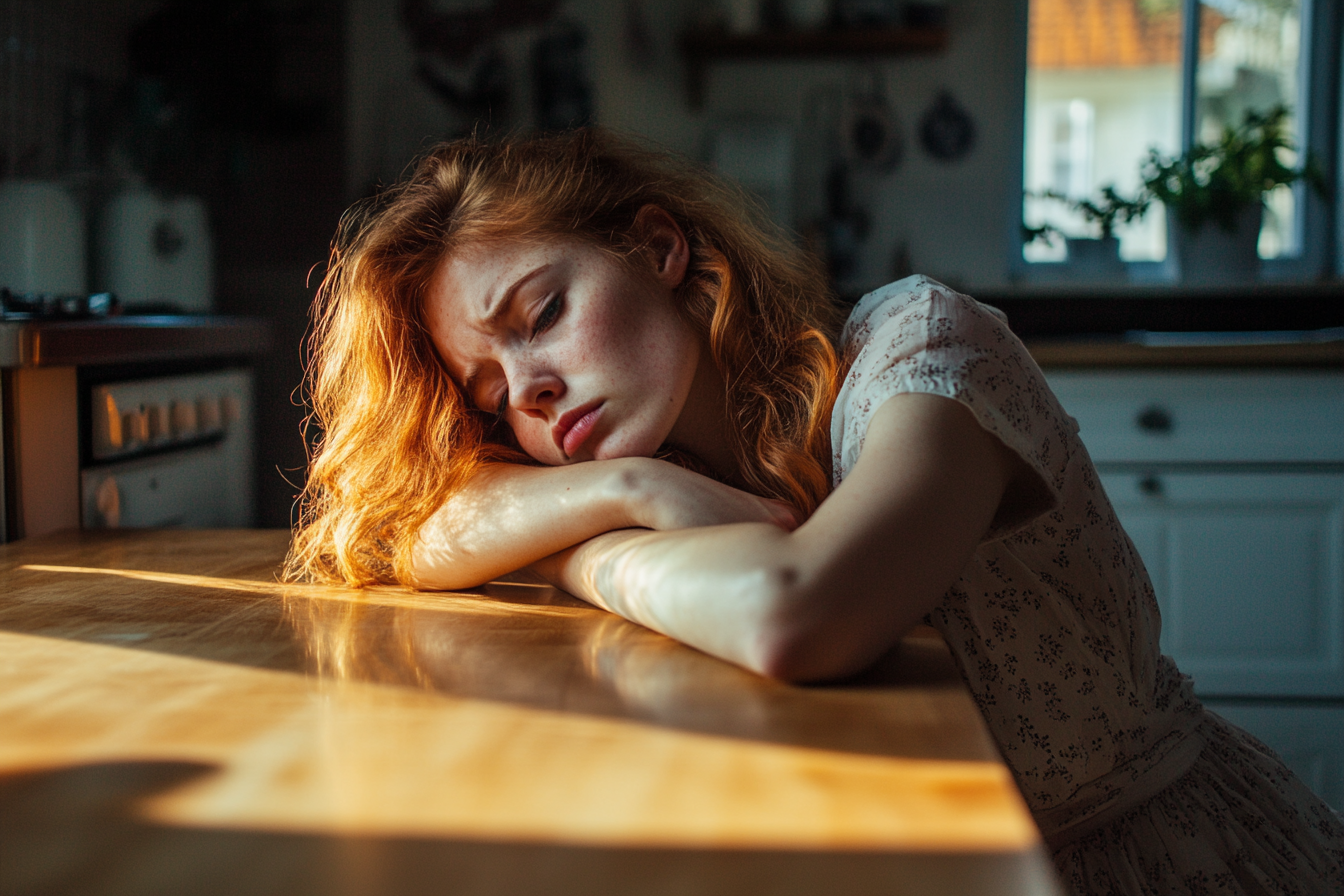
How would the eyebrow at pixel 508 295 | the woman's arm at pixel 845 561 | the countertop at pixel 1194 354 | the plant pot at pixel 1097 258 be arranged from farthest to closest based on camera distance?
the plant pot at pixel 1097 258 < the countertop at pixel 1194 354 < the eyebrow at pixel 508 295 < the woman's arm at pixel 845 561

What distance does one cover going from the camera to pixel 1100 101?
2.68 metres

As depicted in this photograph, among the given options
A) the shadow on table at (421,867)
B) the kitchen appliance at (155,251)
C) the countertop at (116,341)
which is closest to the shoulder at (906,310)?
the shadow on table at (421,867)

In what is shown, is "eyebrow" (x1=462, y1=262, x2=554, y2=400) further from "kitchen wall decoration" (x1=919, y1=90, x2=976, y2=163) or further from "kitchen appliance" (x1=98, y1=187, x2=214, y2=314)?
"kitchen wall decoration" (x1=919, y1=90, x2=976, y2=163)

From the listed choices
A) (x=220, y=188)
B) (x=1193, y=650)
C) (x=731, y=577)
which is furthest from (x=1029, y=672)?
(x=220, y=188)

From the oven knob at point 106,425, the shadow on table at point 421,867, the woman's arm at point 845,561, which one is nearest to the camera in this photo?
the shadow on table at point 421,867

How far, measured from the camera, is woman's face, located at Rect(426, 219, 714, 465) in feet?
2.69

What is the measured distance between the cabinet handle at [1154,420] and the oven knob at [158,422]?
169 cm

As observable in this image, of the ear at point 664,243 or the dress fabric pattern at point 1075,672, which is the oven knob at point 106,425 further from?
the dress fabric pattern at point 1075,672

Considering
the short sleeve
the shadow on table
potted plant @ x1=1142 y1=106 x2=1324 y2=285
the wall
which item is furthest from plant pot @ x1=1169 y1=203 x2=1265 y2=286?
the shadow on table

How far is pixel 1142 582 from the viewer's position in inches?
33.0

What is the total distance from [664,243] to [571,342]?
0.53ft

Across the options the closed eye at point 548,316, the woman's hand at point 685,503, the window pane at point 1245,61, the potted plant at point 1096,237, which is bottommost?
the woman's hand at point 685,503

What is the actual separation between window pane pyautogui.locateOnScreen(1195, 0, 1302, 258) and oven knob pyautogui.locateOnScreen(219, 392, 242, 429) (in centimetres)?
244

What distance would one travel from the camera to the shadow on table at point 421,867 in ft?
0.97
